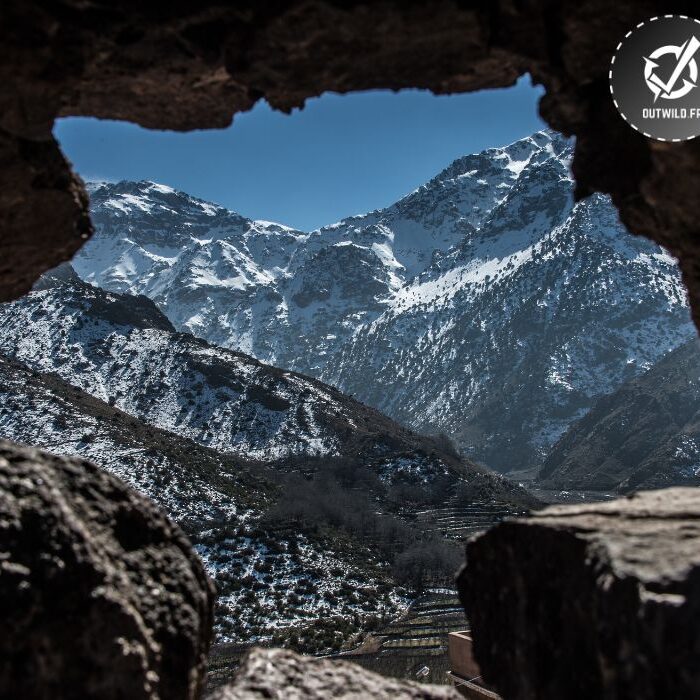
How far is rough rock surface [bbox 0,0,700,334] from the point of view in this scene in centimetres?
623

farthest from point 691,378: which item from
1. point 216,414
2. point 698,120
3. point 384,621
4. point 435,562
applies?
point 698,120

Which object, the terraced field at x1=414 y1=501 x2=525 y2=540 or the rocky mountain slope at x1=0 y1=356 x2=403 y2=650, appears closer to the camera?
the rocky mountain slope at x1=0 y1=356 x2=403 y2=650

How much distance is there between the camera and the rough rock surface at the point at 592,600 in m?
4.63

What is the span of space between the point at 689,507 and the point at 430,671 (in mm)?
29601

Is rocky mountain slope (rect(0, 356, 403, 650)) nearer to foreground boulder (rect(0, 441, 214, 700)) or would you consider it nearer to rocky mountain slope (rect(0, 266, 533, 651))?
rocky mountain slope (rect(0, 266, 533, 651))

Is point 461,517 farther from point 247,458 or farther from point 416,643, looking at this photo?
point 416,643

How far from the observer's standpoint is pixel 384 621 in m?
46.2

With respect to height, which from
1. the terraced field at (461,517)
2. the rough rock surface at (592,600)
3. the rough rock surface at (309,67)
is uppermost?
the rough rock surface at (309,67)

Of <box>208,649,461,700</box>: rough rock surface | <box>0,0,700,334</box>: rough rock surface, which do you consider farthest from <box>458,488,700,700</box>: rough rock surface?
<box>0,0,700,334</box>: rough rock surface

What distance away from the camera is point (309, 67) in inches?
273

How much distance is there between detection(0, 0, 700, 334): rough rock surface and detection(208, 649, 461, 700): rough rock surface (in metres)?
5.01

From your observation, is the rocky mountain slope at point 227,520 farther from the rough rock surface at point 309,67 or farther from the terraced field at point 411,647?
the rough rock surface at point 309,67

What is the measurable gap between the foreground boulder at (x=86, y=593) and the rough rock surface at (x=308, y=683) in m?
0.46

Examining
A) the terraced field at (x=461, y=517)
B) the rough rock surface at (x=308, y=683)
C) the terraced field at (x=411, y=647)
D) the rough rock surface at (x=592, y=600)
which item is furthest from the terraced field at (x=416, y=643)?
the rough rock surface at (x=592, y=600)
